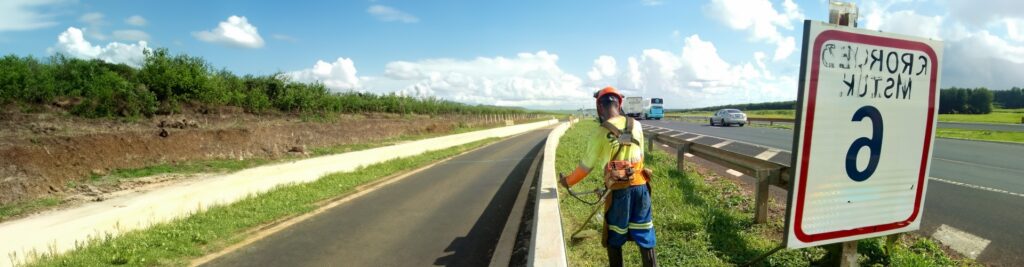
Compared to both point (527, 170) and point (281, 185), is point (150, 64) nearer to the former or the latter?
point (281, 185)

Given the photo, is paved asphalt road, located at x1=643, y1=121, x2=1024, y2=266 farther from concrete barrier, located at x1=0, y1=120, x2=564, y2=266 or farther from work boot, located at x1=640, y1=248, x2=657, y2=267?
concrete barrier, located at x1=0, y1=120, x2=564, y2=266

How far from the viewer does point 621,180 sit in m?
3.71

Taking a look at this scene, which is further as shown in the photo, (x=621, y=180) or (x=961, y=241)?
(x=961, y=241)

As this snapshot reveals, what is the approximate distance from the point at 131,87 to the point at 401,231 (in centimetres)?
940

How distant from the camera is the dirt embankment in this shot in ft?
24.8

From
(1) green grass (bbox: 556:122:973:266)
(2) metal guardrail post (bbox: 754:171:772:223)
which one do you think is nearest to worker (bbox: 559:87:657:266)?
(1) green grass (bbox: 556:122:973:266)

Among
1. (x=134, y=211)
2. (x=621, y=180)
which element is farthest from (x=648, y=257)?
(x=134, y=211)

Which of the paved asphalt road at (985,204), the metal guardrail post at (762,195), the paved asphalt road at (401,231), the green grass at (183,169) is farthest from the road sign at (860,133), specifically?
the green grass at (183,169)

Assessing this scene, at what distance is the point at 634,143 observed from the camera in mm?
3805

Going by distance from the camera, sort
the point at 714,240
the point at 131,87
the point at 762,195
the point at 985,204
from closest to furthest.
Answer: the point at 714,240 < the point at 762,195 < the point at 985,204 < the point at 131,87

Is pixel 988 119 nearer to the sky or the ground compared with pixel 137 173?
nearer to the ground

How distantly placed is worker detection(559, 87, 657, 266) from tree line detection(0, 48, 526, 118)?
11.5 meters

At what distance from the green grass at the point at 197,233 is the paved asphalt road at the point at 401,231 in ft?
1.68

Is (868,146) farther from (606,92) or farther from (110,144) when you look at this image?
(110,144)
